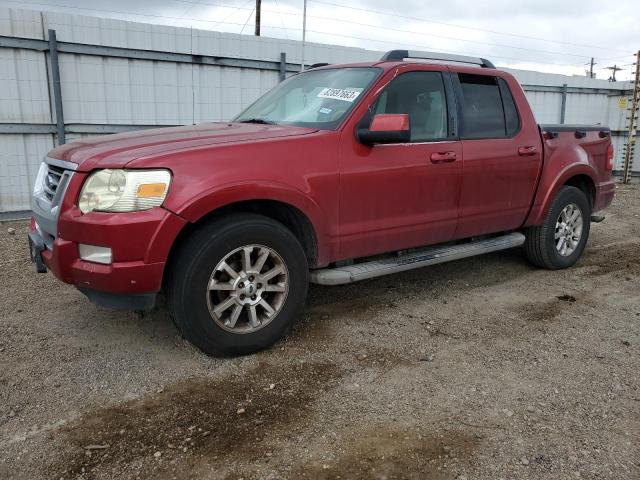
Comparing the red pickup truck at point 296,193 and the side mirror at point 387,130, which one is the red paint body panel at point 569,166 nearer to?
the red pickup truck at point 296,193

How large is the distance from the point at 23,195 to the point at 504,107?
6749 mm

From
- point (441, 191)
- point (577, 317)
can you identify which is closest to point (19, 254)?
point (441, 191)

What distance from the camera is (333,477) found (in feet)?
7.82

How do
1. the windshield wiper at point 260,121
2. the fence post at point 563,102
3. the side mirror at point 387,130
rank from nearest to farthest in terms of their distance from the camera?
1. the side mirror at point 387,130
2. the windshield wiper at point 260,121
3. the fence post at point 563,102

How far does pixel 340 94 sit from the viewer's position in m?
4.09

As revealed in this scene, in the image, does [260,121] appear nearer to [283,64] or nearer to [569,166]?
[569,166]

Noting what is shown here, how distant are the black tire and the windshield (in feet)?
7.88

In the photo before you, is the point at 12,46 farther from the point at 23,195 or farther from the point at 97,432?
the point at 97,432

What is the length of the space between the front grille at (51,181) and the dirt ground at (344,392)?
1.01 metres

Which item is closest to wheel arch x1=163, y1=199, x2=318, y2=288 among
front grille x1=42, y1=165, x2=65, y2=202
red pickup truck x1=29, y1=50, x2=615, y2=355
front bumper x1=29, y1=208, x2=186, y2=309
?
red pickup truck x1=29, y1=50, x2=615, y2=355

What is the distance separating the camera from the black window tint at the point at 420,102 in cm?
418

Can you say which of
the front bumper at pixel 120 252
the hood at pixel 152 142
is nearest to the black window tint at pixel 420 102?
the hood at pixel 152 142

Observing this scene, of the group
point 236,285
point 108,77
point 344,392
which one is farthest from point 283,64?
point 344,392

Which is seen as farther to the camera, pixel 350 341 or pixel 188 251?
pixel 350 341
